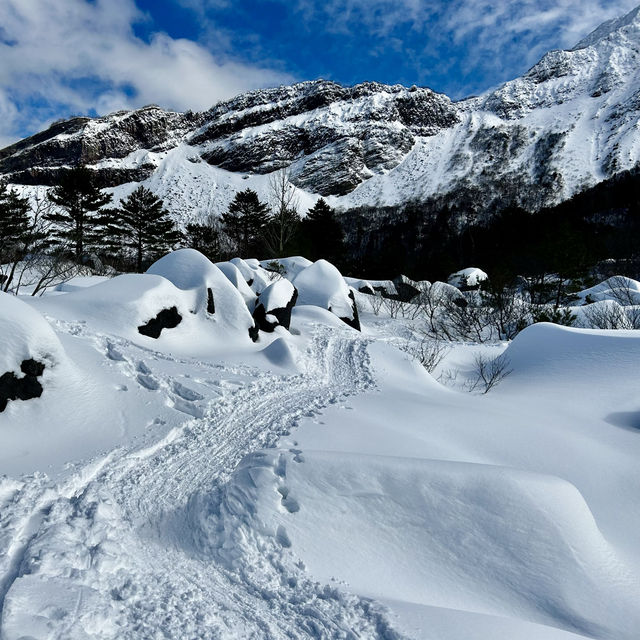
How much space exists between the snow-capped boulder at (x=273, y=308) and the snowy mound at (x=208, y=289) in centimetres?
85

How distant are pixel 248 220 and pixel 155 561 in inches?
1283

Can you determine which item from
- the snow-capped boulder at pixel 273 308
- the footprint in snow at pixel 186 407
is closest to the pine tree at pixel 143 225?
the snow-capped boulder at pixel 273 308

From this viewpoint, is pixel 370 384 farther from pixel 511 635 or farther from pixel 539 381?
pixel 511 635

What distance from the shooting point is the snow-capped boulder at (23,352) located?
12.7 feet

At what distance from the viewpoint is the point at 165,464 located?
3588mm

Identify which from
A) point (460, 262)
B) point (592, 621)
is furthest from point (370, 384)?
point (460, 262)

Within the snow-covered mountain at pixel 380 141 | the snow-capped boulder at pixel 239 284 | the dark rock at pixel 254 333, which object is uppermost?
the snow-covered mountain at pixel 380 141

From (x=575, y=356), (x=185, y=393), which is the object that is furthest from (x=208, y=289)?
(x=575, y=356)

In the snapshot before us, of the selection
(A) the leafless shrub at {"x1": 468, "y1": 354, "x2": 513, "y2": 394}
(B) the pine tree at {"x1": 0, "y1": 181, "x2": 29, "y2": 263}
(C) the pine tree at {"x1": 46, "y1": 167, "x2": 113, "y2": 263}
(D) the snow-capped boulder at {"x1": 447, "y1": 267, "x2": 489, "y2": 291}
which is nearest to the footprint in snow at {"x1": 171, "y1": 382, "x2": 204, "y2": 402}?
(A) the leafless shrub at {"x1": 468, "y1": 354, "x2": 513, "y2": 394}

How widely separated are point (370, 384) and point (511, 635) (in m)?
5.04

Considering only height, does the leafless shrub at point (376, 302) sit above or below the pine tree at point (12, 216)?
below

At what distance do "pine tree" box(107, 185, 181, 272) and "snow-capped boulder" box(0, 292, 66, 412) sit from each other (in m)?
23.9

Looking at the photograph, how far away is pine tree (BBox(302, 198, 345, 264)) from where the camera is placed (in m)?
30.1

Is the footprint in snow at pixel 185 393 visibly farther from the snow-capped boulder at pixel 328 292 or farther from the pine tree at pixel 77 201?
the pine tree at pixel 77 201
